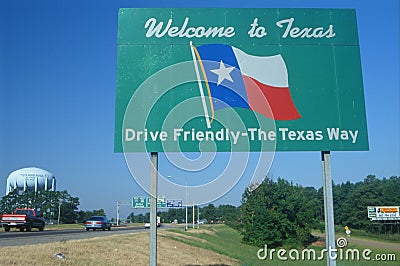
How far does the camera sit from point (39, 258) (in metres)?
11.8

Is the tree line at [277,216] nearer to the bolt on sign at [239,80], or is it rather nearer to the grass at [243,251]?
the grass at [243,251]

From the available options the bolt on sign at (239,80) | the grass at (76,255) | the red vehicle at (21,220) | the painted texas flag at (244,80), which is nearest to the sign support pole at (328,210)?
the bolt on sign at (239,80)

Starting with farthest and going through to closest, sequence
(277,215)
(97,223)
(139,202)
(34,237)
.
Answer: (139,202) → (277,215) → (97,223) → (34,237)

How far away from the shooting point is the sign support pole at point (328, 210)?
8.47 metres

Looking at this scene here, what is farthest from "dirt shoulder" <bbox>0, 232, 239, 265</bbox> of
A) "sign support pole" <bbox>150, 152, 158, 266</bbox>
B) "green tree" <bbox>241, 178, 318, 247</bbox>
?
"green tree" <bbox>241, 178, 318, 247</bbox>

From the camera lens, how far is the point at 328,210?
28.1 ft

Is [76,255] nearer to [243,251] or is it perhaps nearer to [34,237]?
[34,237]

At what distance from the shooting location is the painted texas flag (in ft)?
29.1

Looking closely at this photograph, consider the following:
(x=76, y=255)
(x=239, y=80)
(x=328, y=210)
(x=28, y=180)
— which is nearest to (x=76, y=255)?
(x=76, y=255)

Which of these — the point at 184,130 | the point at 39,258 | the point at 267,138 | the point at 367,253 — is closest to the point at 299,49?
the point at 267,138

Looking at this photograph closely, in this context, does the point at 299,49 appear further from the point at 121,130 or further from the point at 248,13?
the point at 121,130

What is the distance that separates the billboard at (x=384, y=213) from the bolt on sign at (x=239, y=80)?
51.1 m

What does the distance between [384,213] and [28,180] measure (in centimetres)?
6501

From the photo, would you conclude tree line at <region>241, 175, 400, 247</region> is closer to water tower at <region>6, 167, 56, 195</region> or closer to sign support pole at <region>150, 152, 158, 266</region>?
Result: sign support pole at <region>150, 152, 158, 266</region>
